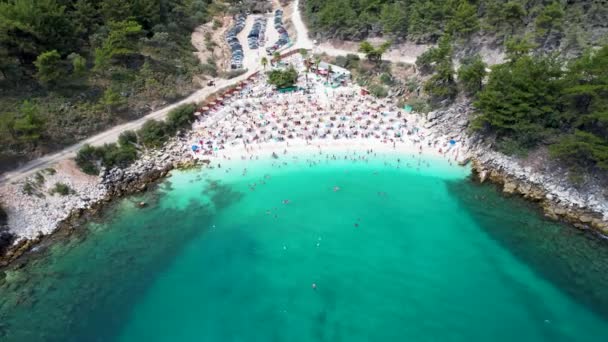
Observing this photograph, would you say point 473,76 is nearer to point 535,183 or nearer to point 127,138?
point 535,183

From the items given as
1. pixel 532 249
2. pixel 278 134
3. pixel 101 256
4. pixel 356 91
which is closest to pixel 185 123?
pixel 278 134

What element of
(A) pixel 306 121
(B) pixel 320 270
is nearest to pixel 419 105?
(A) pixel 306 121

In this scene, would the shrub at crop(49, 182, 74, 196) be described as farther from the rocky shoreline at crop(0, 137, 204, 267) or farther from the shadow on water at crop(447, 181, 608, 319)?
the shadow on water at crop(447, 181, 608, 319)

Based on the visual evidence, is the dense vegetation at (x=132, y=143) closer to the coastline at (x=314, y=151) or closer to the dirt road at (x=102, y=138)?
the coastline at (x=314, y=151)

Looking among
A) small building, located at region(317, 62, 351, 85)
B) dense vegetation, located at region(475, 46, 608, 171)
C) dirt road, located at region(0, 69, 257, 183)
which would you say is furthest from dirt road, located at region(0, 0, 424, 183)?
dense vegetation, located at region(475, 46, 608, 171)

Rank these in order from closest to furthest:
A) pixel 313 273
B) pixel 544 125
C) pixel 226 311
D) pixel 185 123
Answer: pixel 226 311 < pixel 313 273 < pixel 544 125 < pixel 185 123

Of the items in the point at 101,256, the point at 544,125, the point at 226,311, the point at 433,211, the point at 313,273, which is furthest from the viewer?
the point at 544,125

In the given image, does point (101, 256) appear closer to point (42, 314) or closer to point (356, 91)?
point (42, 314)
